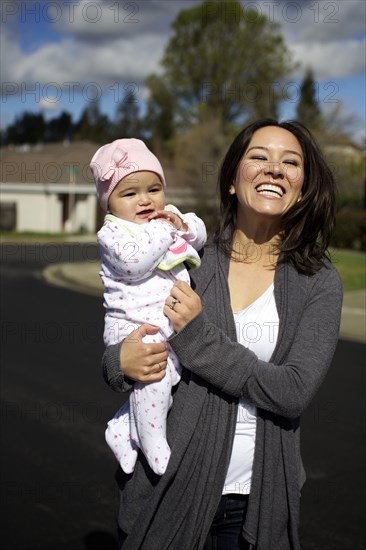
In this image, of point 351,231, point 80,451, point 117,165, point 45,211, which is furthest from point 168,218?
point 45,211

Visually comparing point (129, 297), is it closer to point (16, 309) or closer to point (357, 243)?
point (16, 309)

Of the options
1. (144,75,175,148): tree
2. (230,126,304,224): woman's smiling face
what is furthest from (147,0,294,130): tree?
(230,126,304,224): woman's smiling face

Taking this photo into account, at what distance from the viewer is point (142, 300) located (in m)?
2.37

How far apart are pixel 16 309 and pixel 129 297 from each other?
1151 cm

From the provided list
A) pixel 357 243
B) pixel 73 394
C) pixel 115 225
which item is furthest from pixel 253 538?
pixel 357 243

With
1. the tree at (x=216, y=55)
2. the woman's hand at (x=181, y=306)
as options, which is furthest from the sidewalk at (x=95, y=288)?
the tree at (x=216, y=55)

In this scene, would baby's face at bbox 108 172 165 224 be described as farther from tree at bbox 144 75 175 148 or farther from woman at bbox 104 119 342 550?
tree at bbox 144 75 175 148

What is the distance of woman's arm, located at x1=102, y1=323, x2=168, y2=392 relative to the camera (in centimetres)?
229

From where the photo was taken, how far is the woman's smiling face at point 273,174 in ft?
8.21

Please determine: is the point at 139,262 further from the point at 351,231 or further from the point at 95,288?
the point at 351,231

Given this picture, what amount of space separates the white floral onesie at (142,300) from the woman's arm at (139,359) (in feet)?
0.12

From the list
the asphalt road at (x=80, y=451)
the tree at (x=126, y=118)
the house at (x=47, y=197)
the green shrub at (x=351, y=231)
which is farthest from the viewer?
the tree at (x=126, y=118)

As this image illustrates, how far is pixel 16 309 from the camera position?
1354 cm

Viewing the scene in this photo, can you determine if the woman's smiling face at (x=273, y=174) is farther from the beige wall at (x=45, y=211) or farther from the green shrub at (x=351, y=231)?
the beige wall at (x=45, y=211)
